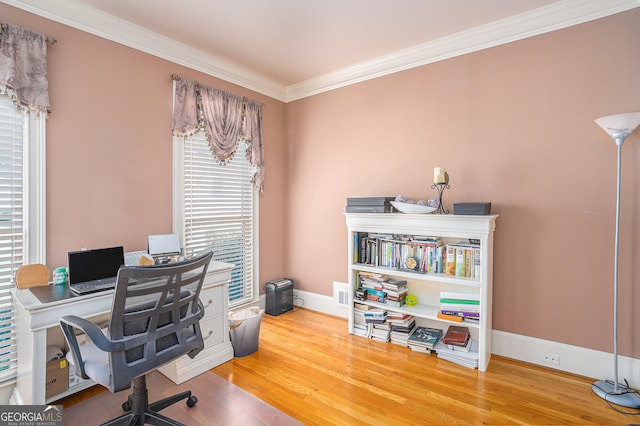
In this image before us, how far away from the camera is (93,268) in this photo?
2223mm

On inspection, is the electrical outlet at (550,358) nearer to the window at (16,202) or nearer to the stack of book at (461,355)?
the stack of book at (461,355)

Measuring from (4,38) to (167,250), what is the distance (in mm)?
1774

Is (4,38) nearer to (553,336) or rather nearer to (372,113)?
(372,113)

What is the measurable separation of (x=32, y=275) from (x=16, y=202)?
0.51 meters

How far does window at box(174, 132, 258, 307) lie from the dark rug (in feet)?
3.94

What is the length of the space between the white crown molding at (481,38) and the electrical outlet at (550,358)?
Answer: 257cm

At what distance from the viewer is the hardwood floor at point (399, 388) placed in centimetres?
195

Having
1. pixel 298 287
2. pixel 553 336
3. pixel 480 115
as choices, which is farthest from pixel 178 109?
pixel 553 336

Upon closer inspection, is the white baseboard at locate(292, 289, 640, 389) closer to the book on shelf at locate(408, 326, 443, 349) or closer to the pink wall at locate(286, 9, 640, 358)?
the pink wall at locate(286, 9, 640, 358)

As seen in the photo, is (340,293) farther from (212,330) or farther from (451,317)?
(212,330)

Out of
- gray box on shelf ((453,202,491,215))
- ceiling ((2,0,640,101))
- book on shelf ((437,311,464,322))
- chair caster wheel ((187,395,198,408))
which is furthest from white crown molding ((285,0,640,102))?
chair caster wheel ((187,395,198,408))

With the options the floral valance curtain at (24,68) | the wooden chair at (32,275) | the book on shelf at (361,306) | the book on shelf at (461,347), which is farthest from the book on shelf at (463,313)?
the floral valance curtain at (24,68)

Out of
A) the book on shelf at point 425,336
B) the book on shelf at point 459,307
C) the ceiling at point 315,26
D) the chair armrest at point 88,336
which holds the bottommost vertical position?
the book on shelf at point 425,336

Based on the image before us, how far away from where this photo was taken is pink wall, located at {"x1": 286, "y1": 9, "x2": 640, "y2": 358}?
→ 2.25m
